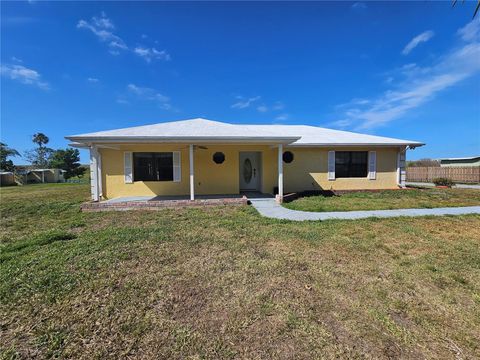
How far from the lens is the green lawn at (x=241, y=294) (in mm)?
2197

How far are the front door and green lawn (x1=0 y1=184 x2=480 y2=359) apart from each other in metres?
7.00

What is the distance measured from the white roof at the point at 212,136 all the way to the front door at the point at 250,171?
5.22ft

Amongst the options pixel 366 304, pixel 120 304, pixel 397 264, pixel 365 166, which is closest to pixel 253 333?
pixel 366 304

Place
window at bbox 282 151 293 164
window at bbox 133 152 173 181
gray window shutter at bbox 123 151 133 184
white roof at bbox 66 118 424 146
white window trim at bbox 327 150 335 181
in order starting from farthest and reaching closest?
white window trim at bbox 327 150 335 181 < window at bbox 282 151 293 164 < window at bbox 133 152 173 181 < gray window shutter at bbox 123 151 133 184 < white roof at bbox 66 118 424 146

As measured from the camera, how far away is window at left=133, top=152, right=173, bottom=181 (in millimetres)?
11023

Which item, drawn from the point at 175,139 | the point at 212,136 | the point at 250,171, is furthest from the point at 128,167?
the point at 250,171

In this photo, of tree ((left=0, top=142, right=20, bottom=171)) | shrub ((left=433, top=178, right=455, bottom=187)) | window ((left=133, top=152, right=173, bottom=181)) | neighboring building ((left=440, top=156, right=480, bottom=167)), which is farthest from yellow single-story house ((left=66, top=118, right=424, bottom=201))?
tree ((left=0, top=142, right=20, bottom=171))

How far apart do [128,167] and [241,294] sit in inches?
377

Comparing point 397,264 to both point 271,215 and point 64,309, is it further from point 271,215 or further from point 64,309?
point 64,309

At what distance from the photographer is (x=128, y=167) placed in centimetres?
1087

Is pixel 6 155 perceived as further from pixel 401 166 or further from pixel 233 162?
pixel 401 166

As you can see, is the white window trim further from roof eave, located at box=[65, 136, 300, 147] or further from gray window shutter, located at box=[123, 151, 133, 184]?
gray window shutter, located at box=[123, 151, 133, 184]

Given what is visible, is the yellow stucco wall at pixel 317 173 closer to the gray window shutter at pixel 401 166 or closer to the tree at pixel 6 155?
the gray window shutter at pixel 401 166

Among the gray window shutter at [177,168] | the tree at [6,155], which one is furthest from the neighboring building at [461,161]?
the tree at [6,155]
